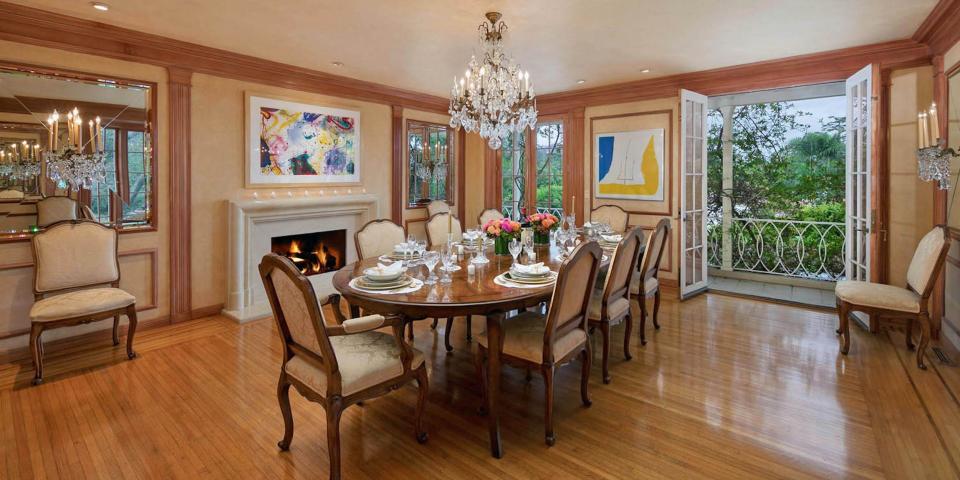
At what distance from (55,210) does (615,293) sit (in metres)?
4.05

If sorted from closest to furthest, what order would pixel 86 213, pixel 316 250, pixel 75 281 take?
pixel 75 281 < pixel 86 213 < pixel 316 250

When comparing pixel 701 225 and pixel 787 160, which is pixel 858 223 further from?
pixel 787 160

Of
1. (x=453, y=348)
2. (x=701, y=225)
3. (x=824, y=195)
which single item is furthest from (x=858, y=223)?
(x=453, y=348)

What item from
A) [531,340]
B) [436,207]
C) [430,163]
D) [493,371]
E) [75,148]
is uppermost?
[430,163]

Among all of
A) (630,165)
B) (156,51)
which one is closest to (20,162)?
(156,51)

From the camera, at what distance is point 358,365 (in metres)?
2.03

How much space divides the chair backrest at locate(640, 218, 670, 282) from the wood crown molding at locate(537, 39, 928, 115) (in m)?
2.29

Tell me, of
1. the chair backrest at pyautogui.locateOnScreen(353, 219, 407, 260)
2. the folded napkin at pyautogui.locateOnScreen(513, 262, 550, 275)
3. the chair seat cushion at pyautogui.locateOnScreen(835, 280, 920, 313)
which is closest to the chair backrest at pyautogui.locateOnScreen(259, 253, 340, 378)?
the folded napkin at pyautogui.locateOnScreen(513, 262, 550, 275)

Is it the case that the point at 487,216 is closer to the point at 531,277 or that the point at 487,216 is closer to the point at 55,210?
the point at 531,277

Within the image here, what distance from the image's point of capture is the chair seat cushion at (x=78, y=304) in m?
3.02

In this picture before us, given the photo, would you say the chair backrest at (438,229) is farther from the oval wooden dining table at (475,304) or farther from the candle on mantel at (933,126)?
the candle on mantel at (933,126)

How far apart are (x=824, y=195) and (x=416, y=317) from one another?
6.02 meters

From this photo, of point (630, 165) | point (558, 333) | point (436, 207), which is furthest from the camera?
point (436, 207)

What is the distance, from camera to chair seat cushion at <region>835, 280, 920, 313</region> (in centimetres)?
321
